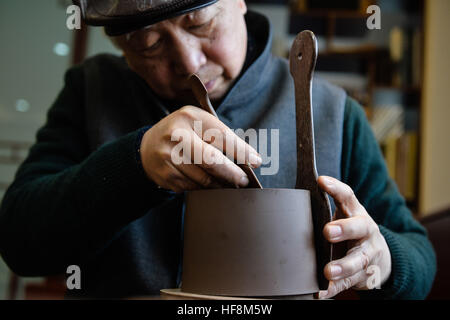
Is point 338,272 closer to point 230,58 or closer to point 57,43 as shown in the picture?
point 230,58

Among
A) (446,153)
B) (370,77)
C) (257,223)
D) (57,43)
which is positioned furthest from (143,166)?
(57,43)

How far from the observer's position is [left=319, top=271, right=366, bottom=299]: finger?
0.48 meters

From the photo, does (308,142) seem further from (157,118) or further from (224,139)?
(157,118)

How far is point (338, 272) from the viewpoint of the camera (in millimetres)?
440

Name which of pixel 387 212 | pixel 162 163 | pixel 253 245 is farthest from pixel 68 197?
pixel 387 212

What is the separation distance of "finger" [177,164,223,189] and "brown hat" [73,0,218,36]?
0.67 feet

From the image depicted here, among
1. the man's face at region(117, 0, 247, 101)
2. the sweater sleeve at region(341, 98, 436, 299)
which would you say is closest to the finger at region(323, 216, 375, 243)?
the sweater sleeve at region(341, 98, 436, 299)

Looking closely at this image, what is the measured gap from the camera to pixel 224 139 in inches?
18.1

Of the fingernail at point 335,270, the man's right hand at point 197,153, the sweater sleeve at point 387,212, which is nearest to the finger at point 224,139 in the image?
the man's right hand at point 197,153

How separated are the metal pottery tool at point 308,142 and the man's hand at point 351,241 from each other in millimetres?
11

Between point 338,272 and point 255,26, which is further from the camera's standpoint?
point 255,26

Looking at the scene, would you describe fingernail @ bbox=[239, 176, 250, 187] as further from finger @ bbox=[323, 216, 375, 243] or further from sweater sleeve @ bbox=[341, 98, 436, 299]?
sweater sleeve @ bbox=[341, 98, 436, 299]

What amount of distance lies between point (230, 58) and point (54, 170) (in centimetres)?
36

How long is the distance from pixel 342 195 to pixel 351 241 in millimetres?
72
